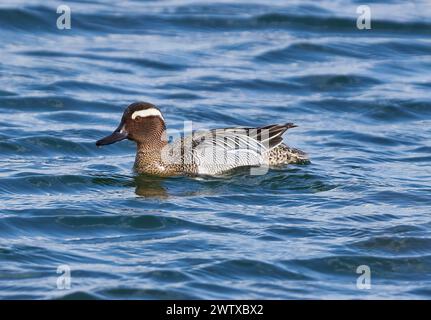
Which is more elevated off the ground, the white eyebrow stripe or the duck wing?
the white eyebrow stripe

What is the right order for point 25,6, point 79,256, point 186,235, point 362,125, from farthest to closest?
point 25,6 < point 362,125 < point 186,235 < point 79,256

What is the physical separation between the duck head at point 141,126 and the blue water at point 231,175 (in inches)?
16.8

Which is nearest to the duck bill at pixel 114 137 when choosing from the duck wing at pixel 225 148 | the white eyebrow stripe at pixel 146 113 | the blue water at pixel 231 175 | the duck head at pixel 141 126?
the duck head at pixel 141 126

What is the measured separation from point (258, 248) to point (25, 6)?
1115 cm

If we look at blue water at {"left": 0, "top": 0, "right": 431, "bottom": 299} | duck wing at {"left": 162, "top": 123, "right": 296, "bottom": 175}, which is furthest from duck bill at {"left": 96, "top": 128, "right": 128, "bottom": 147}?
duck wing at {"left": 162, "top": 123, "right": 296, "bottom": 175}

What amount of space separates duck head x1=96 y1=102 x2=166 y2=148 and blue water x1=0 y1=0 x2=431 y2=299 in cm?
43

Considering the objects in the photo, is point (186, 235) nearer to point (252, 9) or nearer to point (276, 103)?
point (276, 103)

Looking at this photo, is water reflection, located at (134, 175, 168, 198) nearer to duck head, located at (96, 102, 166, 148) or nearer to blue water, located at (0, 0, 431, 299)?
blue water, located at (0, 0, 431, 299)

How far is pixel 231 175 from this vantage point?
12367 mm

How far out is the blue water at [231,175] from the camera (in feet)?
31.2

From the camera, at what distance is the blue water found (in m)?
9.52

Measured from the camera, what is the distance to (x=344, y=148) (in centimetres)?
1388

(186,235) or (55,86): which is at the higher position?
(55,86)
